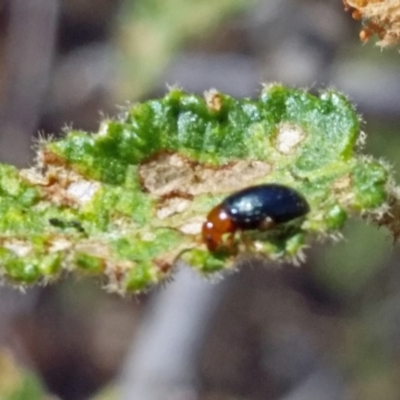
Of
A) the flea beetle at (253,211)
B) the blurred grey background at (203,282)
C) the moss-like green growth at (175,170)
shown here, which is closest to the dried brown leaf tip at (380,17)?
the moss-like green growth at (175,170)

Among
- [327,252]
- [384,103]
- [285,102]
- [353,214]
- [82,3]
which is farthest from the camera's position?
[82,3]

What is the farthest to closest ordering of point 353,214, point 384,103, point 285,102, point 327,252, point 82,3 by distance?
point 82,3
point 327,252
point 384,103
point 285,102
point 353,214

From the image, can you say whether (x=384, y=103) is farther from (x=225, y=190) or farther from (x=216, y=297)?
(x=225, y=190)

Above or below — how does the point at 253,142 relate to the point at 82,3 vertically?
below

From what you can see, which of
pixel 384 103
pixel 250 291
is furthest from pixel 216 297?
pixel 384 103

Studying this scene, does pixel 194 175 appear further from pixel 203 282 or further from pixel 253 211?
pixel 203 282

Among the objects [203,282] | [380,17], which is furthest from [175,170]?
[203,282]

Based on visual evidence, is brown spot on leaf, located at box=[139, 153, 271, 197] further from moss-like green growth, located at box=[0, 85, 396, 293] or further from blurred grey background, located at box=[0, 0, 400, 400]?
blurred grey background, located at box=[0, 0, 400, 400]
